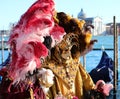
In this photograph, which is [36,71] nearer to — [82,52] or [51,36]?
[51,36]

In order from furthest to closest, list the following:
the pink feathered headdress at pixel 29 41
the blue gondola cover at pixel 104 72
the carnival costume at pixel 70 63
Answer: the blue gondola cover at pixel 104 72
the carnival costume at pixel 70 63
the pink feathered headdress at pixel 29 41

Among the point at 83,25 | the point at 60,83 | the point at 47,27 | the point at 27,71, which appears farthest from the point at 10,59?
the point at 83,25

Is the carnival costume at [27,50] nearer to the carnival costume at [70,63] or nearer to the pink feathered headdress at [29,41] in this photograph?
the pink feathered headdress at [29,41]

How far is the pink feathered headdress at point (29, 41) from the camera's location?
2.40 meters

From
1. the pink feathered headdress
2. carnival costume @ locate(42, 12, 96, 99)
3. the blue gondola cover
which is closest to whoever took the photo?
the pink feathered headdress

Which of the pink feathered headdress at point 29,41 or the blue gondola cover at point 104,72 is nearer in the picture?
the pink feathered headdress at point 29,41

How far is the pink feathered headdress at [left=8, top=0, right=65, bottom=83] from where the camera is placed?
2.40 metres

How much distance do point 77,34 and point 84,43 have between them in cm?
9

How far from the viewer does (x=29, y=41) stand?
2395 millimetres

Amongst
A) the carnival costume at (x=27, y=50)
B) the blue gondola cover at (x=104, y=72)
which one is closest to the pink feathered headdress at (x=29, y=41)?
the carnival costume at (x=27, y=50)

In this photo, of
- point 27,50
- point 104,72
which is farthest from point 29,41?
point 104,72

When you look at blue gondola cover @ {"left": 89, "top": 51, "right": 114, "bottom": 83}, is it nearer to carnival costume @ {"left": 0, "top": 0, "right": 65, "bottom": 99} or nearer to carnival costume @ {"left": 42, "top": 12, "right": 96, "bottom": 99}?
carnival costume @ {"left": 42, "top": 12, "right": 96, "bottom": 99}

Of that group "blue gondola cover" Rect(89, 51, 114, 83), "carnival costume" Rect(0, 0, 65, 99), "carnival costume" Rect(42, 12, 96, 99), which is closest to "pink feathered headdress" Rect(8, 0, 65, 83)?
"carnival costume" Rect(0, 0, 65, 99)

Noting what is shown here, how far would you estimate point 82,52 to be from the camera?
10.0 ft
